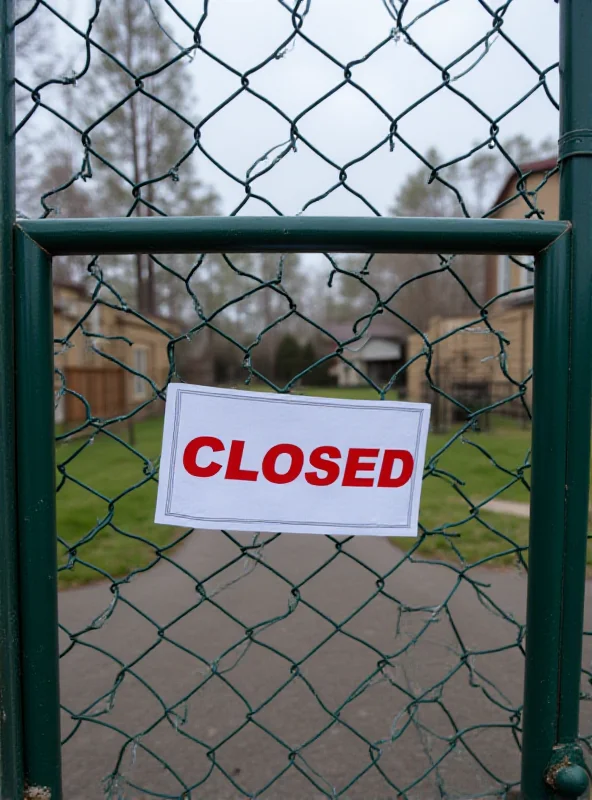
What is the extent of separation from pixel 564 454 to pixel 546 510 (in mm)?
100

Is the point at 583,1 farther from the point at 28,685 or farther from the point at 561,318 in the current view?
the point at 28,685

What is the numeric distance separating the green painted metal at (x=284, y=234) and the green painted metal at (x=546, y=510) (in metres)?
0.09

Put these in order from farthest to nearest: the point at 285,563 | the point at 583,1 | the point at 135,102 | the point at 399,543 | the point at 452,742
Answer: the point at 399,543 < the point at 285,563 < the point at 135,102 < the point at 452,742 < the point at 583,1

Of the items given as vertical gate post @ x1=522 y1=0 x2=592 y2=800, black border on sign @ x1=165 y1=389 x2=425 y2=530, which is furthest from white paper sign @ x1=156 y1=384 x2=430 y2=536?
vertical gate post @ x1=522 y1=0 x2=592 y2=800

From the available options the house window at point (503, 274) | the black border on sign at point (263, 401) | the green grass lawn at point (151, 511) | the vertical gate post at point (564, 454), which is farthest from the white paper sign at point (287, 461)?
the house window at point (503, 274)

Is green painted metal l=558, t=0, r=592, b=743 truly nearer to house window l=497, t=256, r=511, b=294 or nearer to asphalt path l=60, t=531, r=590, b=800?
asphalt path l=60, t=531, r=590, b=800

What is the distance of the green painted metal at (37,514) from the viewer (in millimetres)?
835

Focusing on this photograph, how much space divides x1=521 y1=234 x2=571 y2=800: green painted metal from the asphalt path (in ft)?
0.41

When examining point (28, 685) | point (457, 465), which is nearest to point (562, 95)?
point (28, 685)

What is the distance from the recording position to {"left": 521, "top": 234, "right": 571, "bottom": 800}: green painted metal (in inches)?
33.9

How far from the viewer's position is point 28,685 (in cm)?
88

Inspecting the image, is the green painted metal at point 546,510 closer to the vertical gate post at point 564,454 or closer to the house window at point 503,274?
the vertical gate post at point 564,454

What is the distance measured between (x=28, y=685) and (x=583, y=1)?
4.75ft

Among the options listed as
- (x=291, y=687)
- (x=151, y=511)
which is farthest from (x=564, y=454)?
(x=151, y=511)
